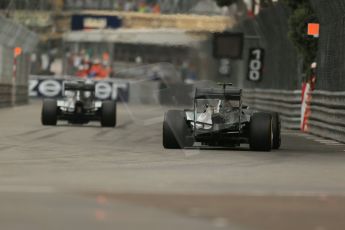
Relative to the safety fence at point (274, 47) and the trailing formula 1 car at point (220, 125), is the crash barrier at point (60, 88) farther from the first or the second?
the trailing formula 1 car at point (220, 125)

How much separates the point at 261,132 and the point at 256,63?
20.7 metres

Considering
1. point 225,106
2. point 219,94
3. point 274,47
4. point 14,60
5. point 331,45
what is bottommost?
point 14,60

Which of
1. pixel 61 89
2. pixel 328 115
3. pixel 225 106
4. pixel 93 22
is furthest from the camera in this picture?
pixel 93 22

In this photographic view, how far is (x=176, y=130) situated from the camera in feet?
61.8

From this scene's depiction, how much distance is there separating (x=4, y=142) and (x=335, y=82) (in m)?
8.03

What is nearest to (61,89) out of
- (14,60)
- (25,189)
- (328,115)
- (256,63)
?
(14,60)

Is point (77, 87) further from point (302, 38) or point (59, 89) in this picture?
point (59, 89)

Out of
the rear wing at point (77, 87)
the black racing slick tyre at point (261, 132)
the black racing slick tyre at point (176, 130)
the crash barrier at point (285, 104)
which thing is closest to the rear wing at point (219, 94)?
the black racing slick tyre at point (176, 130)

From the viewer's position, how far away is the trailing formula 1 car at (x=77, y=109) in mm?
28688

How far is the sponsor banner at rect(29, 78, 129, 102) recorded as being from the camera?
2435 inches

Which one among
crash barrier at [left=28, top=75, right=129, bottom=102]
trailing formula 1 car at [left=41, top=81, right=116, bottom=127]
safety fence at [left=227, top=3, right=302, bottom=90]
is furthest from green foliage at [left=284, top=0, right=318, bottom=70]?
crash barrier at [left=28, top=75, right=129, bottom=102]

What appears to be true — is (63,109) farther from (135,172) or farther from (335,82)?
(135,172)

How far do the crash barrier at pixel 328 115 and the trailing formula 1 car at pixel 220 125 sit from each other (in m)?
4.51

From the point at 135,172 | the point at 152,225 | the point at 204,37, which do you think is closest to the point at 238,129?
the point at 135,172
